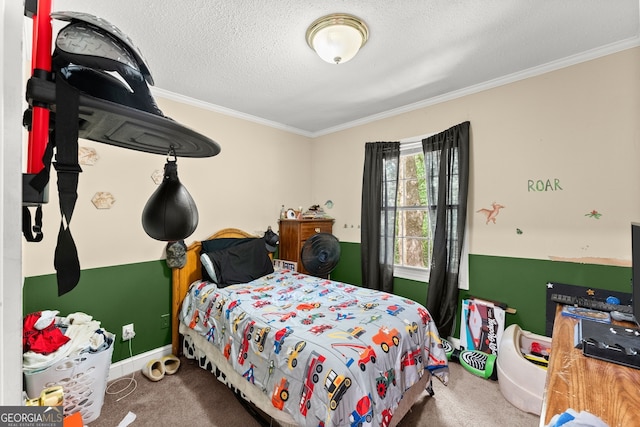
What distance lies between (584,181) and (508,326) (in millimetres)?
1354

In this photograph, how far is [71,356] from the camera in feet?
5.84

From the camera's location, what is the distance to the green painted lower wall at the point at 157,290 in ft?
6.82

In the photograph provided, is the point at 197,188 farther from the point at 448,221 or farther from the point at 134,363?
the point at 448,221

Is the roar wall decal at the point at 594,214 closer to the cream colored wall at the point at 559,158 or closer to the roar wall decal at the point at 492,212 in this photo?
the cream colored wall at the point at 559,158

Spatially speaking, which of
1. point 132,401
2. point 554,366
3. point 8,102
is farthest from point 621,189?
point 132,401

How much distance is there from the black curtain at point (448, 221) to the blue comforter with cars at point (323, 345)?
785 mm

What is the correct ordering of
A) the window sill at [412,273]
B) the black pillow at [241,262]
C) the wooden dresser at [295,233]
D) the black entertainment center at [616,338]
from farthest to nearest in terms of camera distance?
the wooden dresser at [295,233]
the window sill at [412,273]
the black pillow at [241,262]
the black entertainment center at [616,338]

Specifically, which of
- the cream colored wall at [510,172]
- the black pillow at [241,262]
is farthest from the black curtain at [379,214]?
the black pillow at [241,262]

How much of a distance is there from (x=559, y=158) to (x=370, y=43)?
179 centimetres

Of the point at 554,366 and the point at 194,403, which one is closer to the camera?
the point at 554,366

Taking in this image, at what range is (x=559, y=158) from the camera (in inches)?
87.9

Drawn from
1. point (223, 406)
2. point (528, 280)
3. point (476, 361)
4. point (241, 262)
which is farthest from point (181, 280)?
point (528, 280)

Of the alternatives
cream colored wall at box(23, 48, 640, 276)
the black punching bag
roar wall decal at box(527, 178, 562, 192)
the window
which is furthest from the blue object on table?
the black punching bag

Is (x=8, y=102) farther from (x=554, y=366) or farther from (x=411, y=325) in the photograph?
(x=411, y=325)
